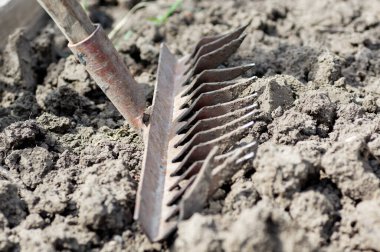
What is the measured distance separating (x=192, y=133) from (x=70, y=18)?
0.72 m

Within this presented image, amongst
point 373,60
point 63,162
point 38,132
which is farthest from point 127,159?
point 373,60

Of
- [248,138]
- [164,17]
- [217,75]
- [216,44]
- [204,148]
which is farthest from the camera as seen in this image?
[164,17]

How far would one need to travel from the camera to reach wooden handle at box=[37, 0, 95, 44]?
7.00ft

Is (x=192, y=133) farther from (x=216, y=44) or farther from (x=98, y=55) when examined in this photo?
(x=216, y=44)

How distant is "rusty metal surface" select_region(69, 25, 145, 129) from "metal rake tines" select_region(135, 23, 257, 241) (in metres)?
0.10

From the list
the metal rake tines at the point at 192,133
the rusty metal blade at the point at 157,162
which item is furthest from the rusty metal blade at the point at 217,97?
the rusty metal blade at the point at 157,162

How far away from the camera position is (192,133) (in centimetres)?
229

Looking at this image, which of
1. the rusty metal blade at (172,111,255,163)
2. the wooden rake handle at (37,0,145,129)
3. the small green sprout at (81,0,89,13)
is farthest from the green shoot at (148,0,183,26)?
the rusty metal blade at (172,111,255,163)

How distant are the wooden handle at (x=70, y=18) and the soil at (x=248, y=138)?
0.50 metres

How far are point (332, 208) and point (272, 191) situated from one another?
0.73 feet

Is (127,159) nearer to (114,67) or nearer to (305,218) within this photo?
(114,67)

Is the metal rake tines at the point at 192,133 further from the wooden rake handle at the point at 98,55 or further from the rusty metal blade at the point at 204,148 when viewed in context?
the wooden rake handle at the point at 98,55

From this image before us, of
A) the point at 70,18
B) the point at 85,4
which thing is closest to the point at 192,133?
the point at 70,18

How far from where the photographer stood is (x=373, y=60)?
2.92 meters
